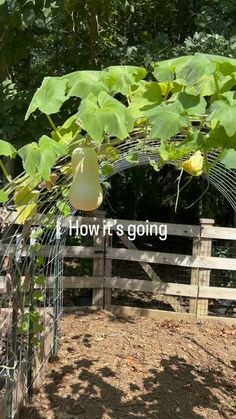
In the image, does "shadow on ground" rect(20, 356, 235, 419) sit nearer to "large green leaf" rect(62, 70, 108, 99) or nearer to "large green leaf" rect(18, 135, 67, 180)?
"large green leaf" rect(18, 135, 67, 180)

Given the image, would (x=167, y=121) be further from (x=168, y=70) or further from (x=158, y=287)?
(x=158, y=287)

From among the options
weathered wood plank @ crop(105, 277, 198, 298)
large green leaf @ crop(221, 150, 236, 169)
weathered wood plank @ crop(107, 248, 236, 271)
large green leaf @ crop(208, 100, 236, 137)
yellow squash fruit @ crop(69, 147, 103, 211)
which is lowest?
weathered wood plank @ crop(105, 277, 198, 298)

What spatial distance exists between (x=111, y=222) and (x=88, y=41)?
246 cm

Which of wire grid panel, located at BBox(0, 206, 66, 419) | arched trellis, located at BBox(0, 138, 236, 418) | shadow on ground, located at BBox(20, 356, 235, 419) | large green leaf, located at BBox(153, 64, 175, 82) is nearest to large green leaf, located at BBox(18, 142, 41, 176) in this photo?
arched trellis, located at BBox(0, 138, 236, 418)

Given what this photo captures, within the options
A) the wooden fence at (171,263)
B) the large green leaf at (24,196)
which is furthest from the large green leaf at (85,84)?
the wooden fence at (171,263)

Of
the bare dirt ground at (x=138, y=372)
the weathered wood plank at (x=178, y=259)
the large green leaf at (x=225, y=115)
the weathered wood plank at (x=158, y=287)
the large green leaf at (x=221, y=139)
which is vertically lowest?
the bare dirt ground at (x=138, y=372)

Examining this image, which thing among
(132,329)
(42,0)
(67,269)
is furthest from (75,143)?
(67,269)

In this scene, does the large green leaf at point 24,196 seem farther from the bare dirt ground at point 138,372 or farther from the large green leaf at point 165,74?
the bare dirt ground at point 138,372

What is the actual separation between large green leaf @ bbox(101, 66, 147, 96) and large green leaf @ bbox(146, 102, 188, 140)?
18cm

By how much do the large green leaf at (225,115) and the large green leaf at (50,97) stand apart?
17.6 inches

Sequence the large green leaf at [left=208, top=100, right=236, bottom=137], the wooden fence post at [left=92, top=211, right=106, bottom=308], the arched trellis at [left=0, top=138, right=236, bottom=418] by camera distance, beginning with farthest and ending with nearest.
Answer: the wooden fence post at [left=92, top=211, right=106, bottom=308] → the arched trellis at [left=0, top=138, right=236, bottom=418] → the large green leaf at [left=208, top=100, right=236, bottom=137]

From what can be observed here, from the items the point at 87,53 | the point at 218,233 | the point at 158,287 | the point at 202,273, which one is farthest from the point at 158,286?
the point at 87,53

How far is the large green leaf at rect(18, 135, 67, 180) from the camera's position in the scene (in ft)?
4.45

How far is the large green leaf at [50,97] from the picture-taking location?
1400 mm
